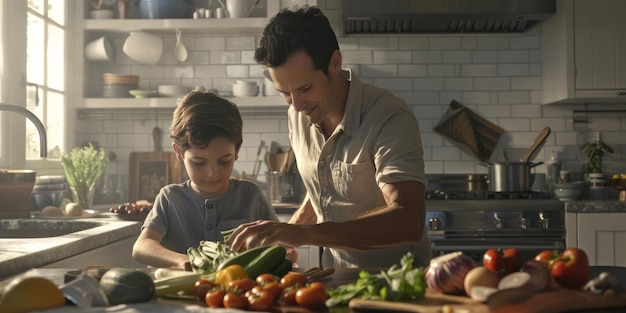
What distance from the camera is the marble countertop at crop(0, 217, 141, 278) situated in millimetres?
2314

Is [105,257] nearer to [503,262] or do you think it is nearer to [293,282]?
[293,282]

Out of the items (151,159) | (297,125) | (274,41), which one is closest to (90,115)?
(151,159)

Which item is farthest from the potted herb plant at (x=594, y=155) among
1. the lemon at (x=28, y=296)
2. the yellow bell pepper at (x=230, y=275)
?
the lemon at (x=28, y=296)

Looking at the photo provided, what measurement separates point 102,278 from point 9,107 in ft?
5.20

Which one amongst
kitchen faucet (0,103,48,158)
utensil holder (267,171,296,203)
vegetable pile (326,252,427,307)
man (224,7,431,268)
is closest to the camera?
vegetable pile (326,252,427,307)

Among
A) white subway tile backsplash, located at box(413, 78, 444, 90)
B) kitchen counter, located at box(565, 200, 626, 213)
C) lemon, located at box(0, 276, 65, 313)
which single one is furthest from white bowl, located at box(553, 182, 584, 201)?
lemon, located at box(0, 276, 65, 313)

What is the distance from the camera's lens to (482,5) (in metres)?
4.74

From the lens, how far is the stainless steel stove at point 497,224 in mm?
4492

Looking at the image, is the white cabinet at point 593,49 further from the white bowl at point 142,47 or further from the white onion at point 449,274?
the white onion at point 449,274

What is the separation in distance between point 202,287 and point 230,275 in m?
0.07

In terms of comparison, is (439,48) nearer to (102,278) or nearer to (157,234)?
(157,234)

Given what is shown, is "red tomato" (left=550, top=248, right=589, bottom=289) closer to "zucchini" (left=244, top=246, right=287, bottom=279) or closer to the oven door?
"zucchini" (left=244, top=246, right=287, bottom=279)

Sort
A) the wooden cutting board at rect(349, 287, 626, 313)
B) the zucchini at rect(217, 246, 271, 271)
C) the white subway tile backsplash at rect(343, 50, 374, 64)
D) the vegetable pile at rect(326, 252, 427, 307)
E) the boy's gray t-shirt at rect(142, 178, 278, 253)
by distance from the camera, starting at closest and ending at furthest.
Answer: the wooden cutting board at rect(349, 287, 626, 313) → the vegetable pile at rect(326, 252, 427, 307) → the zucchini at rect(217, 246, 271, 271) → the boy's gray t-shirt at rect(142, 178, 278, 253) → the white subway tile backsplash at rect(343, 50, 374, 64)

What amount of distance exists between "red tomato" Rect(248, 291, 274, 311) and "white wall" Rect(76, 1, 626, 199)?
366cm
